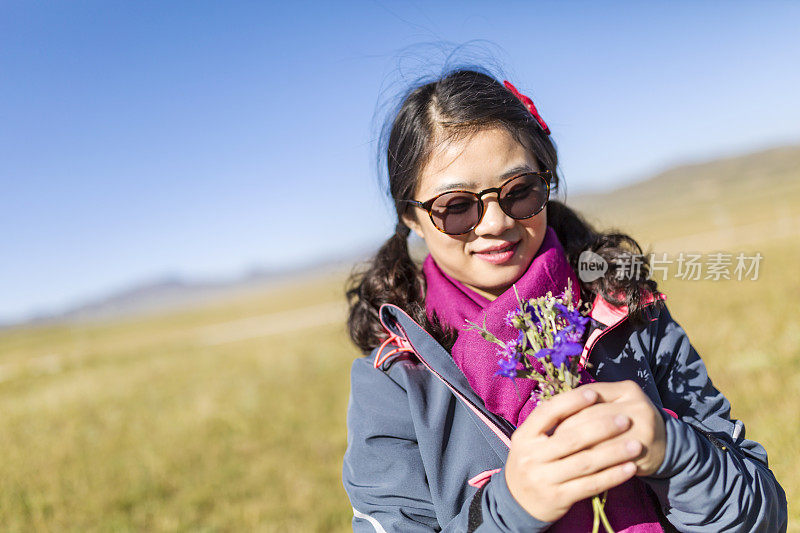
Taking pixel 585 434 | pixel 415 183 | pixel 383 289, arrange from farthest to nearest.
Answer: pixel 383 289
pixel 415 183
pixel 585 434

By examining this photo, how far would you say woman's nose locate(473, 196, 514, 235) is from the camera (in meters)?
2.19

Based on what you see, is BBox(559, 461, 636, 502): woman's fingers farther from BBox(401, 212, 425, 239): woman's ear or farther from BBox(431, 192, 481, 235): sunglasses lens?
BBox(401, 212, 425, 239): woman's ear

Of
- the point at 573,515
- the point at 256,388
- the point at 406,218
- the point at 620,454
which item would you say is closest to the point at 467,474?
the point at 573,515

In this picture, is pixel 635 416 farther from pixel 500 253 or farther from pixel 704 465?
pixel 500 253

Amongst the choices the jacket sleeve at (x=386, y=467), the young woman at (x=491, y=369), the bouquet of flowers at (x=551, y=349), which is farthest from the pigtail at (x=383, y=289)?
the bouquet of flowers at (x=551, y=349)

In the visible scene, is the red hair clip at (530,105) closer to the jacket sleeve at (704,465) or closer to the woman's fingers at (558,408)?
the jacket sleeve at (704,465)

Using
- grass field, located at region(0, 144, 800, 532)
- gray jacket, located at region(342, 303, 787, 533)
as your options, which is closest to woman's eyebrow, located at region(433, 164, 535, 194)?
gray jacket, located at region(342, 303, 787, 533)

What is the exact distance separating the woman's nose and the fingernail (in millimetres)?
948

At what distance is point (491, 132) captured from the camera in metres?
2.33

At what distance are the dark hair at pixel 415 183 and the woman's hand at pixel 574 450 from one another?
2.63 feet

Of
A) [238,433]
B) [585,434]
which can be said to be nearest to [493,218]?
[585,434]

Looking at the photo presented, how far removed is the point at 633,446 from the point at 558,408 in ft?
0.70

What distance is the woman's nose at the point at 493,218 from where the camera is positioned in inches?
86.4

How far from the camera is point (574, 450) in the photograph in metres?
1.47
